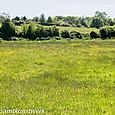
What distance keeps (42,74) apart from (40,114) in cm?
1285

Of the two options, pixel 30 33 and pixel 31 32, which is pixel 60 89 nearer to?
pixel 30 33

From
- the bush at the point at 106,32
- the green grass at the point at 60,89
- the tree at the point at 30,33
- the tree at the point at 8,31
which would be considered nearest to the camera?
the green grass at the point at 60,89

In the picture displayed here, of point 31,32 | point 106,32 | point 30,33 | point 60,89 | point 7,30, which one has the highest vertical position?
point 7,30

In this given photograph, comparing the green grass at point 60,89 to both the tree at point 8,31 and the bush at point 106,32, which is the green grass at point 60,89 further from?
the bush at point 106,32

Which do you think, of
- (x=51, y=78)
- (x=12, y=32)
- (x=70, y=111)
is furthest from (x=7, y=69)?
(x=12, y=32)

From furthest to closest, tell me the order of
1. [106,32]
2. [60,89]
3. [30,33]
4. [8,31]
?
1. [106,32]
2. [30,33]
3. [8,31]
4. [60,89]

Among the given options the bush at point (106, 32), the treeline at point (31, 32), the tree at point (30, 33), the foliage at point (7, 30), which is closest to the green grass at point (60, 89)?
the tree at point (30, 33)

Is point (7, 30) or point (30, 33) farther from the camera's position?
point (30, 33)

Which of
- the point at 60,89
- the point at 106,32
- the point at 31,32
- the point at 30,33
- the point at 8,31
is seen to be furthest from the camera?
the point at 106,32

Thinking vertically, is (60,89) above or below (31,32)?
above

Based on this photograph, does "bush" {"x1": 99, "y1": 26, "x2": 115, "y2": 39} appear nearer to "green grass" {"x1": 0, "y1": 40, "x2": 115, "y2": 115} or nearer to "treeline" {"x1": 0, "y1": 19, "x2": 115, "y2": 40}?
"treeline" {"x1": 0, "y1": 19, "x2": 115, "y2": 40}

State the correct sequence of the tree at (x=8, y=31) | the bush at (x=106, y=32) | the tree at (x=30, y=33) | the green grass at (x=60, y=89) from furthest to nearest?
the bush at (x=106, y=32) < the tree at (x=30, y=33) < the tree at (x=8, y=31) < the green grass at (x=60, y=89)

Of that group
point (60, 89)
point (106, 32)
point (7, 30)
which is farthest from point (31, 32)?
point (60, 89)

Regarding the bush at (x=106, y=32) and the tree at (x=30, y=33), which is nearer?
the tree at (x=30, y=33)
